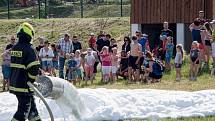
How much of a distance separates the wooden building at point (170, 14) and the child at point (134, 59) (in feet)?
27.2

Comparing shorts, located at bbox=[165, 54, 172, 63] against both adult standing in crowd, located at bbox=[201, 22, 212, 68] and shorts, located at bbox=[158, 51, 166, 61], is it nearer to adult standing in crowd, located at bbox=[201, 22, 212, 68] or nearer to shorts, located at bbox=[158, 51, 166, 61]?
shorts, located at bbox=[158, 51, 166, 61]

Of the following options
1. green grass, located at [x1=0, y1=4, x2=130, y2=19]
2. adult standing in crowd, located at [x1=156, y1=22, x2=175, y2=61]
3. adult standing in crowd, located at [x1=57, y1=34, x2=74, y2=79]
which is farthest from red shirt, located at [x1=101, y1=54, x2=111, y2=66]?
green grass, located at [x1=0, y1=4, x2=130, y2=19]

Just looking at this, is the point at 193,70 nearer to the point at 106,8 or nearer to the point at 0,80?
the point at 0,80

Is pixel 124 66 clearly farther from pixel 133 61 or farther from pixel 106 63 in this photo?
pixel 133 61

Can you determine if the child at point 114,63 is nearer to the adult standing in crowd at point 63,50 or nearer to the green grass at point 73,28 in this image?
the adult standing in crowd at point 63,50

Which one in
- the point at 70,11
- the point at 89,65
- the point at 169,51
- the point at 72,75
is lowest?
the point at 72,75

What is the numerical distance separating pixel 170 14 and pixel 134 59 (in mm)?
9602

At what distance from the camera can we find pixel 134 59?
20.2 meters

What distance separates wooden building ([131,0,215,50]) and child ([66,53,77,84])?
27.9ft

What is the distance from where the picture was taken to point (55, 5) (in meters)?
58.4

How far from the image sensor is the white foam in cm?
1295

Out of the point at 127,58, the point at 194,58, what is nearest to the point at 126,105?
the point at 194,58

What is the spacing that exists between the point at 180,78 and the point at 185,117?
6.84 meters

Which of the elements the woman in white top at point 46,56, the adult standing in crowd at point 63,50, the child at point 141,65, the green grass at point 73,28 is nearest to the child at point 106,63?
the child at point 141,65
